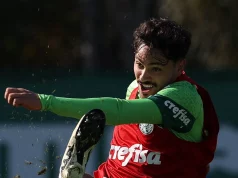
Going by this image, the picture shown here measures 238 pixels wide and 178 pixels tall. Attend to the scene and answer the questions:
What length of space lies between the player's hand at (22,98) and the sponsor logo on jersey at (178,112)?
0.75m

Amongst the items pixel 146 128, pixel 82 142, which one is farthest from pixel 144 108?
pixel 146 128

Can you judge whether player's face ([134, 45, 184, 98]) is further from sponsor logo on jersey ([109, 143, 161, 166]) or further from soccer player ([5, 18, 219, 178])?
sponsor logo on jersey ([109, 143, 161, 166])

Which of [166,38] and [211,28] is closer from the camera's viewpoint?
[166,38]

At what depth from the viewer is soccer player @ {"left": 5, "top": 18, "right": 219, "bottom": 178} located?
5.60 m

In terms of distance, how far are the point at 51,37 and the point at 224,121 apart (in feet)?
23.7

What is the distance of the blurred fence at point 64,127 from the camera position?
9336 mm

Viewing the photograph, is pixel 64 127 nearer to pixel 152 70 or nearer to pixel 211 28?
pixel 152 70

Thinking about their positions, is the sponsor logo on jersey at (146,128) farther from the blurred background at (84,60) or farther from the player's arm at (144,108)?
the blurred background at (84,60)

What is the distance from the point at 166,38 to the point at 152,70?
20 centimetres

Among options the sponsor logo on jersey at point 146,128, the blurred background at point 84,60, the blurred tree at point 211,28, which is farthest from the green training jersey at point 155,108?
the blurred tree at point 211,28

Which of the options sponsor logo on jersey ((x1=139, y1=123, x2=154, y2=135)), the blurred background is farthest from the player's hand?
the blurred background

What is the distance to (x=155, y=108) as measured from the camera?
18.5ft

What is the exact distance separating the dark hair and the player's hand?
0.91 m

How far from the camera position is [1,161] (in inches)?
376
